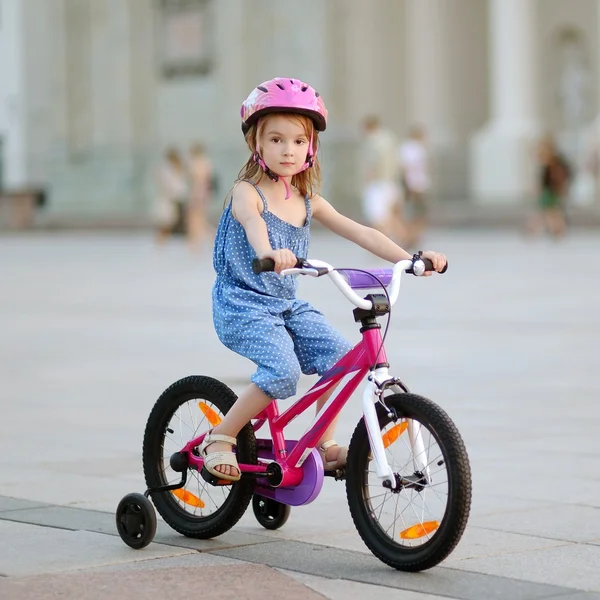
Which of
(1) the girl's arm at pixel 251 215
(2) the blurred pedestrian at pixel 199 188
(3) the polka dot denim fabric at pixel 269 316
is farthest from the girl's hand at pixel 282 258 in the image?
(2) the blurred pedestrian at pixel 199 188

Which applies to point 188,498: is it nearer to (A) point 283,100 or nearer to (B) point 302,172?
(B) point 302,172

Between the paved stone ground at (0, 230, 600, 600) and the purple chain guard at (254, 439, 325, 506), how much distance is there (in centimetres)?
17

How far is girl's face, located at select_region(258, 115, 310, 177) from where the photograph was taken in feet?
17.5

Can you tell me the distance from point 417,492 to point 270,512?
0.86 m

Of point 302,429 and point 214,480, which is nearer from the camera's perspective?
point 214,480

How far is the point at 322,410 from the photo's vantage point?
5.44 m

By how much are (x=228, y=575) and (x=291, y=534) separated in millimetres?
730

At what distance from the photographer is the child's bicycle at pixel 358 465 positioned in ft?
16.2

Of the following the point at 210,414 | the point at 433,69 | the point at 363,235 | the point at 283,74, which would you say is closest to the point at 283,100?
the point at 363,235

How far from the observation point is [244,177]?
5430 mm

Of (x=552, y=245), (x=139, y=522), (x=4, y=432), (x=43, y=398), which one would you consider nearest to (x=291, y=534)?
(x=139, y=522)

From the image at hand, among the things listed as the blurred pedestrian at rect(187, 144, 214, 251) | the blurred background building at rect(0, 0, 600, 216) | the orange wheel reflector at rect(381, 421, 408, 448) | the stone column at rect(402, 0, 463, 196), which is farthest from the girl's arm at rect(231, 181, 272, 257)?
the stone column at rect(402, 0, 463, 196)

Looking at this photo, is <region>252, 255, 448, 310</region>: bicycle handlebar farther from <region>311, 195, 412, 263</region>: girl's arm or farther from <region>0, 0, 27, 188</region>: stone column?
<region>0, 0, 27, 188</region>: stone column

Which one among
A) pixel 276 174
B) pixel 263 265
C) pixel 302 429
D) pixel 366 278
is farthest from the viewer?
pixel 302 429
